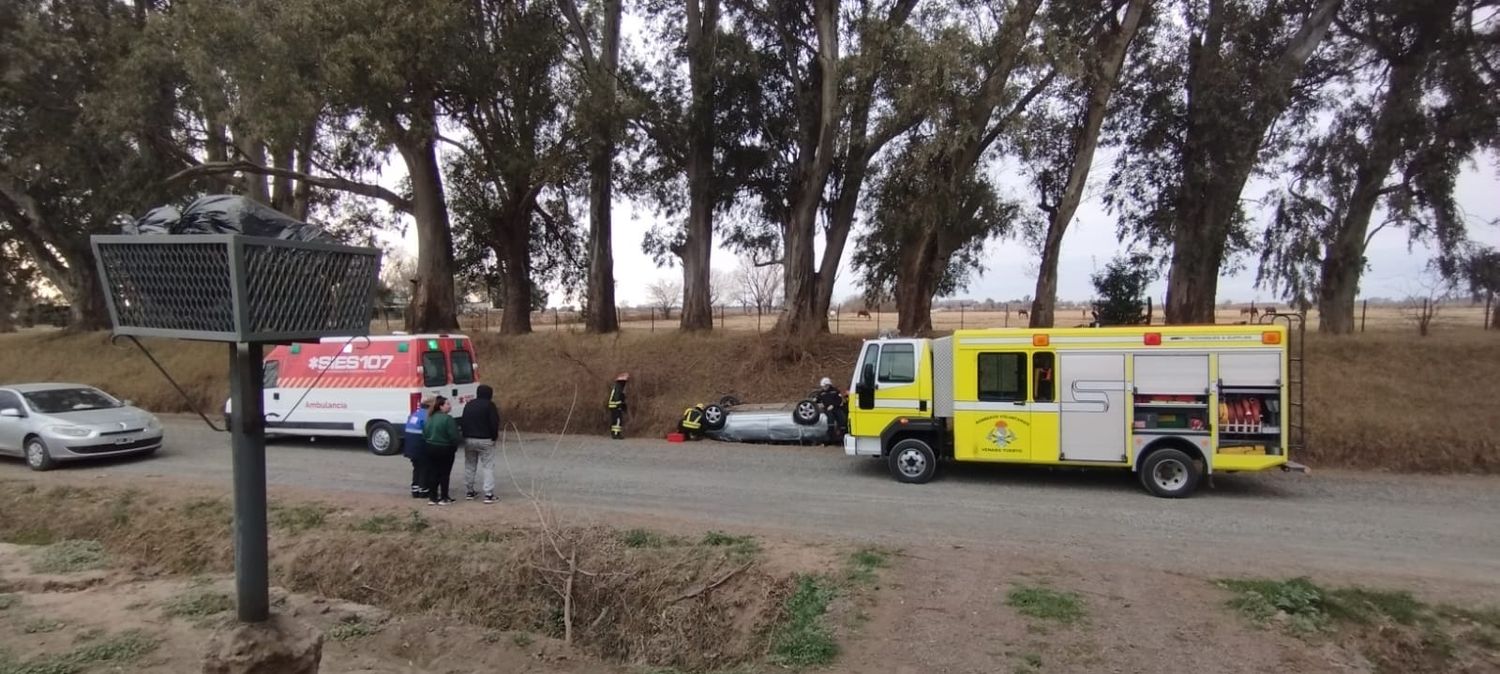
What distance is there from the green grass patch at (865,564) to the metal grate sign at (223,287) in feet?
15.7

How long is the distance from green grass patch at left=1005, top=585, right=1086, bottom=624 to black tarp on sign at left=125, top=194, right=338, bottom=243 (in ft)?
18.7

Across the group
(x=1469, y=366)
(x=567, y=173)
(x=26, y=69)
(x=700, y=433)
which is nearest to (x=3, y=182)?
(x=26, y=69)

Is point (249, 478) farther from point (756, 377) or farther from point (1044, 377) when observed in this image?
point (756, 377)

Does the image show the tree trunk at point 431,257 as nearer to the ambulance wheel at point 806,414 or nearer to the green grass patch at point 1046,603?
the ambulance wheel at point 806,414

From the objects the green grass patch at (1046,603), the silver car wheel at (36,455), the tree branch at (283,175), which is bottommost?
the green grass patch at (1046,603)

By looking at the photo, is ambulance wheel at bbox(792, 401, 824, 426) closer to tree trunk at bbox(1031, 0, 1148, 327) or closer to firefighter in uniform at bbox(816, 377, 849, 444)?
firefighter in uniform at bbox(816, 377, 849, 444)

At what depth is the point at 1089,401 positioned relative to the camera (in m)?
11.3

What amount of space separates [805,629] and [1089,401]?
6561 mm

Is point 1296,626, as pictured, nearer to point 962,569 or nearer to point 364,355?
point 962,569

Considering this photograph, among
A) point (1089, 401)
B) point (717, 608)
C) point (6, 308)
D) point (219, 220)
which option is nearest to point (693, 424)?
point (1089, 401)

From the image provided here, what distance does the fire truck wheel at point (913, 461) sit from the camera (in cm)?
1207

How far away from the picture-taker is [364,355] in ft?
48.9

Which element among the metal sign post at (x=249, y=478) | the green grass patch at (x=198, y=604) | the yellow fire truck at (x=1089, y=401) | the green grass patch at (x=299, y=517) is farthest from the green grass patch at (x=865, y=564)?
the green grass patch at (x=299, y=517)

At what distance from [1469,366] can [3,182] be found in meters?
40.1
